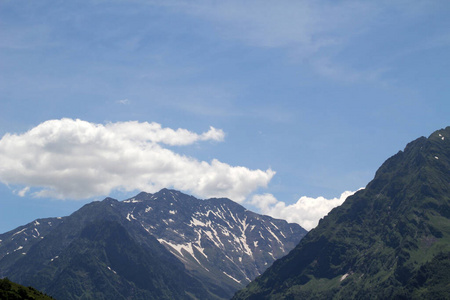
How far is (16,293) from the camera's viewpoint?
172 meters

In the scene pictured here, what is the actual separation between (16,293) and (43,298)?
15.1 meters

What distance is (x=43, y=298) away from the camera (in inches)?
7303

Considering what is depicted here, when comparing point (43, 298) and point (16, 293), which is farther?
point (43, 298)
